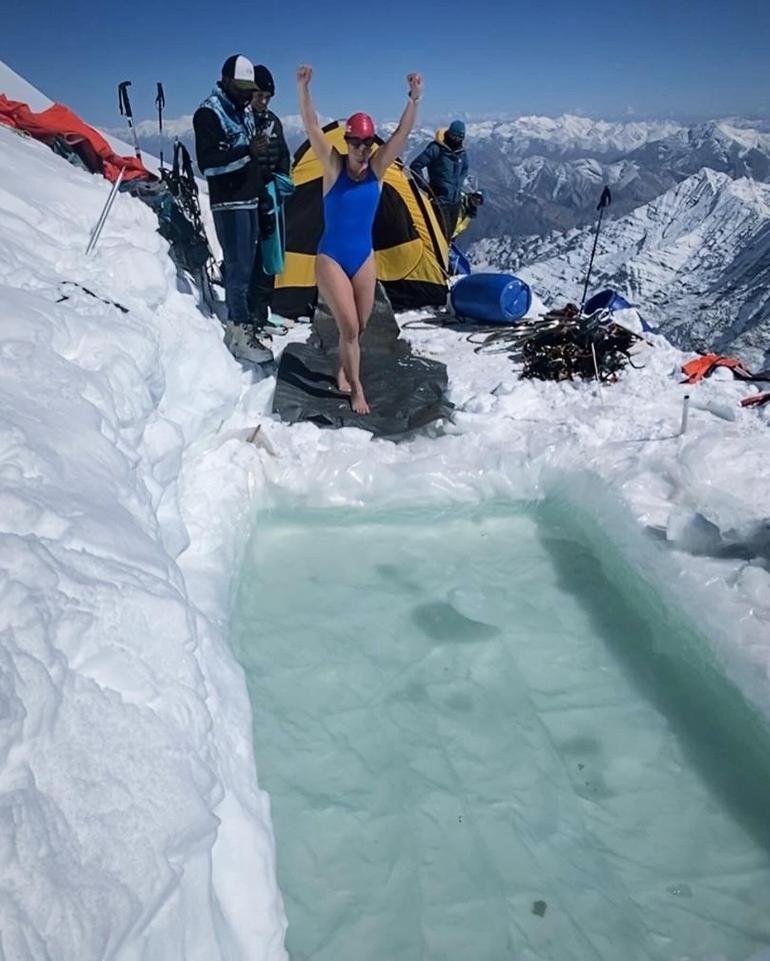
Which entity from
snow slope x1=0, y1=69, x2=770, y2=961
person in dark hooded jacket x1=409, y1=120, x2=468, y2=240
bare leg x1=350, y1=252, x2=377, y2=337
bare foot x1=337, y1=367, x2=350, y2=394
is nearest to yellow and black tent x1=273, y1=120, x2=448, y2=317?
person in dark hooded jacket x1=409, y1=120, x2=468, y2=240

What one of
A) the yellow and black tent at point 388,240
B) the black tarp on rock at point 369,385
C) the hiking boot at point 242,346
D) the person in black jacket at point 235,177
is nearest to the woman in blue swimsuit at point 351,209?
the black tarp on rock at point 369,385

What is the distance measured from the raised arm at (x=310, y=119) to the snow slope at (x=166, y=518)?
4.51ft

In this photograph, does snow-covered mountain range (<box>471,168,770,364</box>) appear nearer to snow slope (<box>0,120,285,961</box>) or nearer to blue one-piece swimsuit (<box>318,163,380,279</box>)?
blue one-piece swimsuit (<box>318,163,380,279</box>)

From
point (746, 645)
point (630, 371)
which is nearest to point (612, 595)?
point (746, 645)

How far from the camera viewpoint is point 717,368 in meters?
6.01

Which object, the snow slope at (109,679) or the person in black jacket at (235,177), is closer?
the snow slope at (109,679)

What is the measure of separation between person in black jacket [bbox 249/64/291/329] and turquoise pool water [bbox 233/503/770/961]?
3057 millimetres

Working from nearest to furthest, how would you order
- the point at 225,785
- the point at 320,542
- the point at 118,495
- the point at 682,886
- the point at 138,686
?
the point at 138,686, the point at 225,785, the point at 682,886, the point at 118,495, the point at 320,542

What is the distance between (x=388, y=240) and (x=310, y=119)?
3.60 m

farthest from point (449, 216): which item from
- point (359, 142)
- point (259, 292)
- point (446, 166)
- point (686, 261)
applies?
point (686, 261)

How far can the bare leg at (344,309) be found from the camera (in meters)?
4.82

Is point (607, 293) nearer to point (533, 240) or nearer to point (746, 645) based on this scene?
point (746, 645)

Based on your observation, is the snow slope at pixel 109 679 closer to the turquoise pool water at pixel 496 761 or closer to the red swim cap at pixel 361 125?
the turquoise pool water at pixel 496 761

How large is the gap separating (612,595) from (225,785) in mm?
2351
